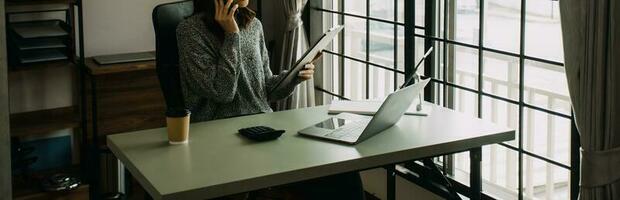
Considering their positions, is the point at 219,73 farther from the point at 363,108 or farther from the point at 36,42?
the point at 36,42

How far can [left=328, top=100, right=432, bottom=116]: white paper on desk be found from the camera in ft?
10.8

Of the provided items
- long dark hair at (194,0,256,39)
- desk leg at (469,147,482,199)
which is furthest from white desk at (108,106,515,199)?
long dark hair at (194,0,256,39)

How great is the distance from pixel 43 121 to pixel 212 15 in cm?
133

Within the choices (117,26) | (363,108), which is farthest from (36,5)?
(363,108)

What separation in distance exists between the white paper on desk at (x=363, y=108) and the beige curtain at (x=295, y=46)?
1281 millimetres

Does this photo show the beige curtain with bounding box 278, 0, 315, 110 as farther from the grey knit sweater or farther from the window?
the grey knit sweater

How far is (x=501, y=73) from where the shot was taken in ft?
11.8

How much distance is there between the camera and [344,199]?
3260 millimetres

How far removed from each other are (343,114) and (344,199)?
322 millimetres

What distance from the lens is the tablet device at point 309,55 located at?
10.5ft

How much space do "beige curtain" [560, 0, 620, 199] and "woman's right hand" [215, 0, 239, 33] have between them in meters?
1.23

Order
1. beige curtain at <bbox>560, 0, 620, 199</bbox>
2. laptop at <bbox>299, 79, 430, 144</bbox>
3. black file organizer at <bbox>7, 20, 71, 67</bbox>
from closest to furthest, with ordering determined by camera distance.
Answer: beige curtain at <bbox>560, 0, 620, 199</bbox> < laptop at <bbox>299, 79, 430, 144</bbox> < black file organizer at <bbox>7, 20, 71, 67</bbox>

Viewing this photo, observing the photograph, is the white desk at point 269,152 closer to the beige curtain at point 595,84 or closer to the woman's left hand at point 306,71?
the woman's left hand at point 306,71

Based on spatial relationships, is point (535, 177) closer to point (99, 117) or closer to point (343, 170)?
point (343, 170)
